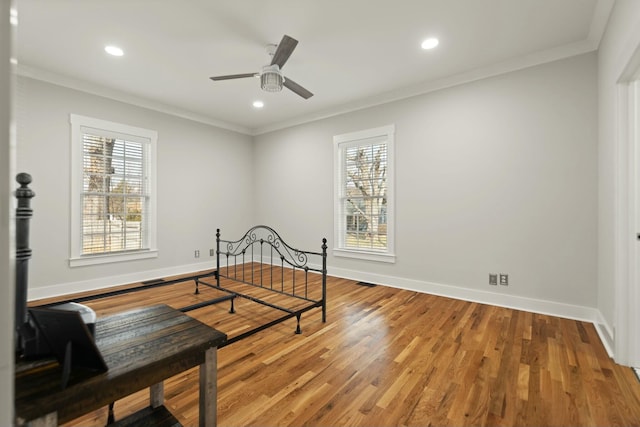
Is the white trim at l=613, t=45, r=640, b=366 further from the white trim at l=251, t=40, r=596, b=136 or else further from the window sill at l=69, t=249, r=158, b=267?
the window sill at l=69, t=249, r=158, b=267

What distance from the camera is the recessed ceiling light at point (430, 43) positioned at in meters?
2.96

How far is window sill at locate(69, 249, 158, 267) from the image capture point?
3.92 metres

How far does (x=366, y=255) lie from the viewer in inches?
179

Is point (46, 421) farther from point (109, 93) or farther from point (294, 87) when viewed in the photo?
point (109, 93)

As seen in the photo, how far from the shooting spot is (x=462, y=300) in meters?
3.61

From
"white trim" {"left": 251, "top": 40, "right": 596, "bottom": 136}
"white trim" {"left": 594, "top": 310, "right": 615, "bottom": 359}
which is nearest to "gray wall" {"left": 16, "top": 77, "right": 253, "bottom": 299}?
"white trim" {"left": 251, "top": 40, "right": 596, "bottom": 136}

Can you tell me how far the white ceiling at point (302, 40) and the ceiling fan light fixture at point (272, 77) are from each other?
36 cm

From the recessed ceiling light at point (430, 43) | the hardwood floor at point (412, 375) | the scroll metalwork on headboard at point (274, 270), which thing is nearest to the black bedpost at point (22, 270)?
the hardwood floor at point (412, 375)

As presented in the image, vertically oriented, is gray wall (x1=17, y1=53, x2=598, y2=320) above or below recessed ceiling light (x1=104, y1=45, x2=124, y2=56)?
below

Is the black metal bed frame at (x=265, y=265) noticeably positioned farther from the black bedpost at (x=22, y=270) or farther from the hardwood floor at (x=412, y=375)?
the black bedpost at (x=22, y=270)

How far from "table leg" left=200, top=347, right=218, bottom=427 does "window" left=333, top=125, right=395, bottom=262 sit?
11.3 ft

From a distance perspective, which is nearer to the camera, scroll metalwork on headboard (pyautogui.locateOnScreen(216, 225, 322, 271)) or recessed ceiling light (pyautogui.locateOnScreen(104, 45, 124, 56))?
recessed ceiling light (pyautogui.locateOnScreen(104, 45, 124, 56))

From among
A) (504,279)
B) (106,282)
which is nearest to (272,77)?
(504,279)

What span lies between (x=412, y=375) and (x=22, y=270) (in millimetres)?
2140
